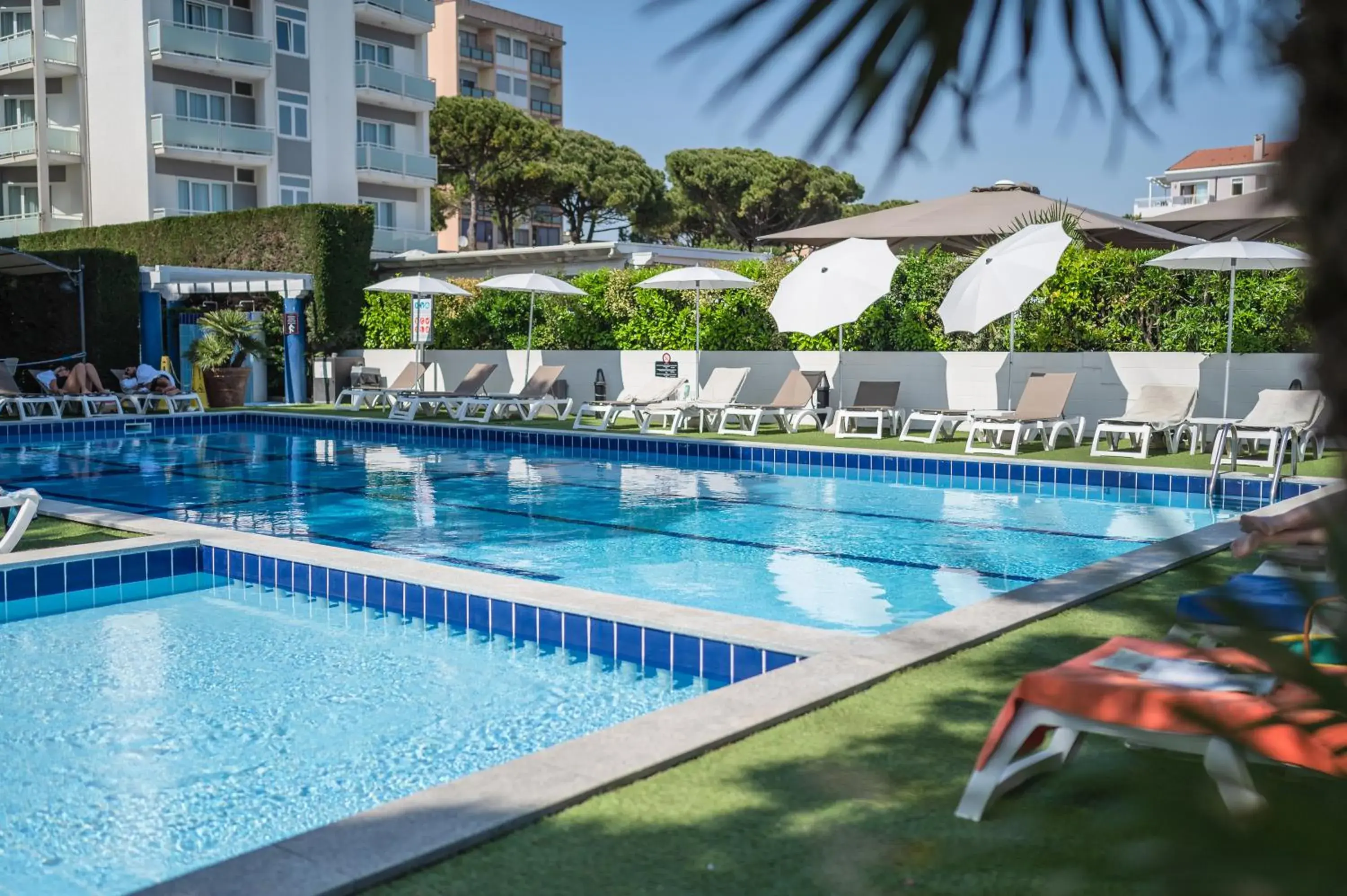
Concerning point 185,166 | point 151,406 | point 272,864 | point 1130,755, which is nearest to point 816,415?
point 151,406

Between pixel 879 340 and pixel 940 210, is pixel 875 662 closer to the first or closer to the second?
pixel 879 340

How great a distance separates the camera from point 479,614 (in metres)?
6.73

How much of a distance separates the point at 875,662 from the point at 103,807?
300 centimetres

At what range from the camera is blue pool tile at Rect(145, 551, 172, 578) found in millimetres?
8156

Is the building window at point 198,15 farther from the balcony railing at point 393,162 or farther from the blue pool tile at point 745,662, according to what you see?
the blue pool tile at point 745,662

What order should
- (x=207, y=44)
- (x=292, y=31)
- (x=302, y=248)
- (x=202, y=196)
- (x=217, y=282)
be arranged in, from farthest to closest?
1. (x=292, y=31)
2. (x=202, y=196)
3. (x=207, y=44)
4. (x=302, y=248)
5. (x=217, y=282)

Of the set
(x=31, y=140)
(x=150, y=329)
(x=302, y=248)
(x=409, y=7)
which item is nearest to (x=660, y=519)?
(x=150, y=329)

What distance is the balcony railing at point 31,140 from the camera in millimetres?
35969

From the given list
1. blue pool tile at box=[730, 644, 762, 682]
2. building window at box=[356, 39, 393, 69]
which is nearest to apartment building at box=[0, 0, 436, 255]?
building window at box=[356, 39, 393, 69]

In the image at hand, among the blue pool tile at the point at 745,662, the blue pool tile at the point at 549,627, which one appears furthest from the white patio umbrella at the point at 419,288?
the blue pool tile at the point at 745,662

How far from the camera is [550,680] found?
240 inches

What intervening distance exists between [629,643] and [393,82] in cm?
3861

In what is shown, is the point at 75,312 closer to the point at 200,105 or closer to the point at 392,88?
the point at 200,105

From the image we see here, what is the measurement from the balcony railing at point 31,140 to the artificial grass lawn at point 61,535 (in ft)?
103
